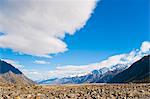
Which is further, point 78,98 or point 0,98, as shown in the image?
point 78,98

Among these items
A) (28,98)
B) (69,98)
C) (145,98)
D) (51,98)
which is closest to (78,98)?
(69,98)

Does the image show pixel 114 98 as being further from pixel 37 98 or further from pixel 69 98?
pixel 37 98

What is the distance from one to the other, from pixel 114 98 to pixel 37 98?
6766mm

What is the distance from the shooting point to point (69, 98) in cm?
2494

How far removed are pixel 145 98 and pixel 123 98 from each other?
2.18 meters

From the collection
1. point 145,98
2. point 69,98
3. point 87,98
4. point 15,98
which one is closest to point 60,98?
point 69,98

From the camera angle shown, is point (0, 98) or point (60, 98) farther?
→ point (60, 98)

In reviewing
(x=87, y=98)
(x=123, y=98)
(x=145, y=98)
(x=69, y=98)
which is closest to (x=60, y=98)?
(x=69, y=98)

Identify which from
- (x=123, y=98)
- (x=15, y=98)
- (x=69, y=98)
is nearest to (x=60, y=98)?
(x=69, y=98)

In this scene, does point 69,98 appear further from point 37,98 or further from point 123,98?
point 123,98

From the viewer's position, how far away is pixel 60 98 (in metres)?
25.0

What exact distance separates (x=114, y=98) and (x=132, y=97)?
2156mm

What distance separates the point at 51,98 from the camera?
25188mm

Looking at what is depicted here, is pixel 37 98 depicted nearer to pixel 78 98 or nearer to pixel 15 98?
pixel 15 98
